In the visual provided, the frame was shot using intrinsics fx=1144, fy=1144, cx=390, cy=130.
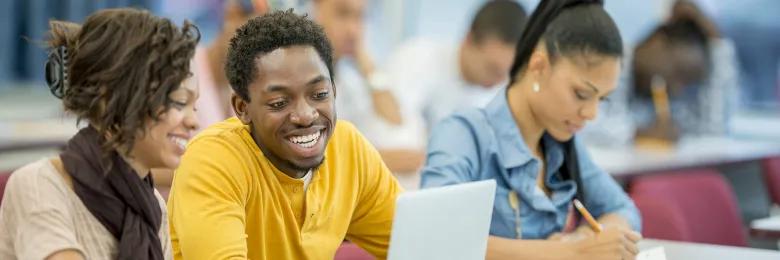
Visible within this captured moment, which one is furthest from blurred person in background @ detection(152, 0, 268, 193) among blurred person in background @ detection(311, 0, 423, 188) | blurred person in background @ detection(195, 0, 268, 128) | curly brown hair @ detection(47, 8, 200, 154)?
curly brown hair @ detection(47, 8, 200, 154)

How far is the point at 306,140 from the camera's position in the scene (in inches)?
69.7

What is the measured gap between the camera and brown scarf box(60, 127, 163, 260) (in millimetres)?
1421

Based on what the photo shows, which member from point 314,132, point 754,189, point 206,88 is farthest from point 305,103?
point 754,189

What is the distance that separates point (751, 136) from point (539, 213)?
4.84 meters

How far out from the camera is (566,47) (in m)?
2.34

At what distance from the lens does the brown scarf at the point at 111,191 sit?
142 centimetres

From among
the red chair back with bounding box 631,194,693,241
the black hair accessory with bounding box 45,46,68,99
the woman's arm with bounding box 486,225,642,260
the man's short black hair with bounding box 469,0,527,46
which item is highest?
the man's short black hair with bounding box 469,0,527,46

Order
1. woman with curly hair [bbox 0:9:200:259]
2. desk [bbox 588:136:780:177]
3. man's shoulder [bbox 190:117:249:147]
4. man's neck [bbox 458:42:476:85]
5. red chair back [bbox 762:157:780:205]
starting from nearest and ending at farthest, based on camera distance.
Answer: woman with curly hair [bbox 0:9:200:259]
man's shoulder [bbox 190:117:249:147]
red chair back [bbox 762:157:780:205]
man's neck [bbox 458:42:476:85]
desk [bbox 588:136:780:177]

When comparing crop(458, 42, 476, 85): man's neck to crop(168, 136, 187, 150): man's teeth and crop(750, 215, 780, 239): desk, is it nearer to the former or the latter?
crop(750, 215, 780, 239): desk

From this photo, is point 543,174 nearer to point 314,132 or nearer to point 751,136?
point 314,132

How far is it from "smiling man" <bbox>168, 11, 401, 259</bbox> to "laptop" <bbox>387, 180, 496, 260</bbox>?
10.6 inches

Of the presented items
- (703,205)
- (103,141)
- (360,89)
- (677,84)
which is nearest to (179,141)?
(103,141)

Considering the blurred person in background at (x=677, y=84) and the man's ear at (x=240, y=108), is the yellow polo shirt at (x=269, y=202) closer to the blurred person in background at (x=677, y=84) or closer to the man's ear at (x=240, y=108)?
the man's ear at (x=240, y=108)

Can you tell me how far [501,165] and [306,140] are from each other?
2.22ft
